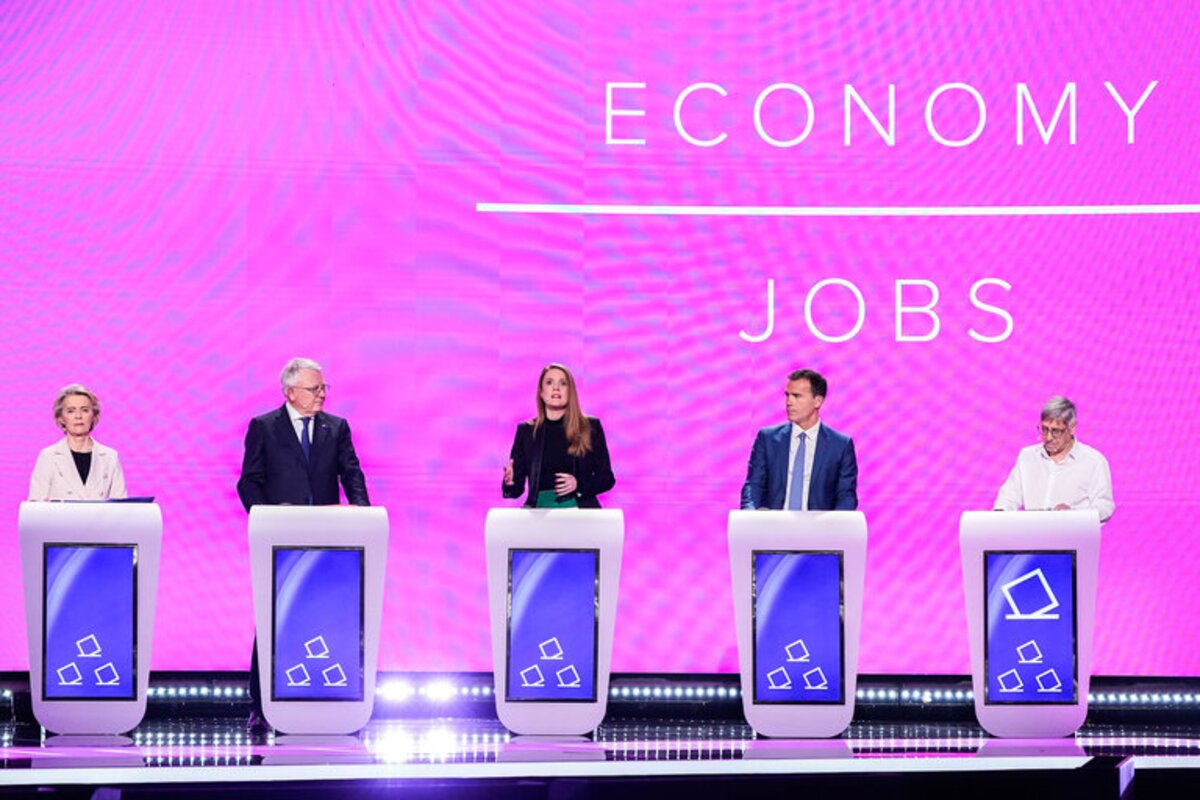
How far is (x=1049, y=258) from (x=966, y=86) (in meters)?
0.91

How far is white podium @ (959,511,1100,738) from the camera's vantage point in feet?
19.4

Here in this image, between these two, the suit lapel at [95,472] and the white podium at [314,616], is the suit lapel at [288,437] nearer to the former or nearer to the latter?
the white podium at [314,616]

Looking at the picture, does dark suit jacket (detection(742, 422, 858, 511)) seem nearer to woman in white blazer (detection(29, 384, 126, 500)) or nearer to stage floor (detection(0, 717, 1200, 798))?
stage floor (detection(0, 717, 1200, 798))

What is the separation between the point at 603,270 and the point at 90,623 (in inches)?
115

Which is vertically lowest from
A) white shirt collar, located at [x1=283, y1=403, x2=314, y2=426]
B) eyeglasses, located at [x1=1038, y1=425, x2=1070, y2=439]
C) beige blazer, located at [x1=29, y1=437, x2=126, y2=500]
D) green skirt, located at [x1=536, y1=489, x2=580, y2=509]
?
green skirt, located at [x1=536, y1=489, x2=580, y2=509]

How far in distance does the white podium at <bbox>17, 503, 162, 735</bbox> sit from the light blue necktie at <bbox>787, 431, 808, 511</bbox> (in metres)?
2.48

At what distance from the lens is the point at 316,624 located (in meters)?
5.76

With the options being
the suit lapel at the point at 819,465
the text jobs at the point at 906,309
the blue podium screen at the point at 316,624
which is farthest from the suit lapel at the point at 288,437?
the text jobs at the point at 906,309

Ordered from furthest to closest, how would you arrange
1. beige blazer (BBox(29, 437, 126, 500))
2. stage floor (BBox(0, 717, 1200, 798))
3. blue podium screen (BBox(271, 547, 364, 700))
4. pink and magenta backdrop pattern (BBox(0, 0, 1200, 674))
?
1. pink and magenta backdrop pattern (BBox(0, 0, 1200, 674))
2. beige blazer (BBox(29, 437, 126, 500))
3. blue podium screen (BBox(271, 547, 364, 700))
4. stage floor (BBox(0, 717, 1200, 798))

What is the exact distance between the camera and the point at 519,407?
7434 millimetres

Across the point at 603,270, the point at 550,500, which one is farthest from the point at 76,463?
the point at 603,270

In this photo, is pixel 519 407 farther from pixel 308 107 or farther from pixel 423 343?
pixel 308 107

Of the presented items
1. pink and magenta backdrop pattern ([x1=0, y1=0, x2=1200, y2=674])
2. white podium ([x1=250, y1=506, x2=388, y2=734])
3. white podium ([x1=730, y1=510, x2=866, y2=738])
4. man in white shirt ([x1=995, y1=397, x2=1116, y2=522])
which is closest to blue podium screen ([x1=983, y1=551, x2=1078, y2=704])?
man in white shirt ([x1=995, y1=397, x2=1116, y2=522])

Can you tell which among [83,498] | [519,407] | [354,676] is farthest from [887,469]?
[83,498]
